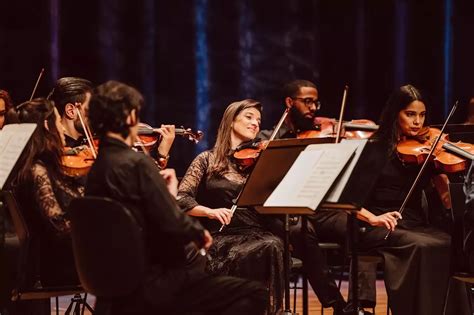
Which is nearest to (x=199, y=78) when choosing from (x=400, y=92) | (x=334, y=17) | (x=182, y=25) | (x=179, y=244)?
(x=182, y=25)

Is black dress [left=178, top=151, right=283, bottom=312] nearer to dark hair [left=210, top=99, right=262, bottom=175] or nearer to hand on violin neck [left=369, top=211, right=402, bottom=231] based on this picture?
dark hair [left=210, top=99, right=262, bottom=175]

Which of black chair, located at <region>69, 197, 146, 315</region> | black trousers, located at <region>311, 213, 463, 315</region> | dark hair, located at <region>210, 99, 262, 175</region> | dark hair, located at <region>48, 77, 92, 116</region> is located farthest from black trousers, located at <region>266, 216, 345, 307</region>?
black chair, located at <region>69, 197, 146, 315</region>

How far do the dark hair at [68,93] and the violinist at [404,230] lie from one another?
4.54 ft

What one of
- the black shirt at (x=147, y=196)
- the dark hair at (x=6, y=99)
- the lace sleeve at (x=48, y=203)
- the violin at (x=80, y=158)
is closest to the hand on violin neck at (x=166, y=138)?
the violin at (x=80, y=158)

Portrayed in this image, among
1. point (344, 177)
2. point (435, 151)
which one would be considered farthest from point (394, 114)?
point (344, 177)

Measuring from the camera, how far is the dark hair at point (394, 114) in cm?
448

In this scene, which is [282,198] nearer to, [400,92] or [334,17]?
[400,92]

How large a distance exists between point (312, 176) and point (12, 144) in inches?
46.2

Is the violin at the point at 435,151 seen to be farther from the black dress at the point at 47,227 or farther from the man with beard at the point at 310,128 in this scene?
the black dress at the point at 47,227

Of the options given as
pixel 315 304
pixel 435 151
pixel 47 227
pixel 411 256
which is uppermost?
pixel 435 151

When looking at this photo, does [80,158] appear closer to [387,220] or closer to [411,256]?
[387,220]

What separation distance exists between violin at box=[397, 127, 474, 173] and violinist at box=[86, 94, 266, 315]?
1.56 m

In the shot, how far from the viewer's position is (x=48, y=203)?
3.46 m

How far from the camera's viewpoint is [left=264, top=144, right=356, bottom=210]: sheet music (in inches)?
123
